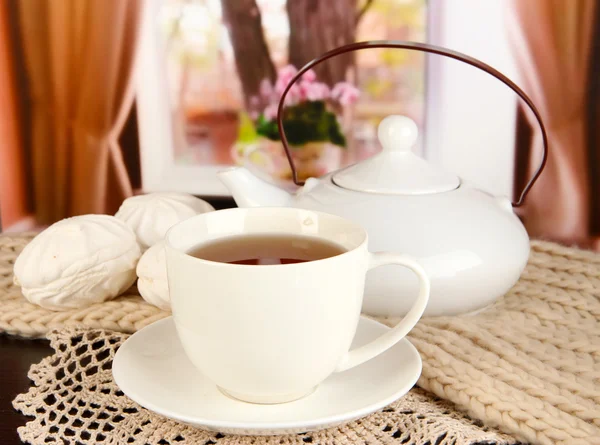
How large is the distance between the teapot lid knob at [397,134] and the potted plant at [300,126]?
33 centimetres

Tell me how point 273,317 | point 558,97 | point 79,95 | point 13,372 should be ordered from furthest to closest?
1. point 79,95
2. point 558,97
3. point 13,372
4. point 273,317

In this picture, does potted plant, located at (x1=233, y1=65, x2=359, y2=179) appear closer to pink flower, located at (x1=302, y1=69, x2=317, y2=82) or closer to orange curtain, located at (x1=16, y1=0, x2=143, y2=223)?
pink flower, located at (x1=302, y1=69, x2=317, y2=82)

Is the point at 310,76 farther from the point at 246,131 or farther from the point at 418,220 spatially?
the point at 418,220

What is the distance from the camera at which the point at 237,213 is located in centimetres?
53

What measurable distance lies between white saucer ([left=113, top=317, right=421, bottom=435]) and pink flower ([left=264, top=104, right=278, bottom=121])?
1.73ft

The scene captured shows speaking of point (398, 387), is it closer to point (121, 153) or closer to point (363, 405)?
point (363, 405)

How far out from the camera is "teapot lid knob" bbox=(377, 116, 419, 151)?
2.15ft

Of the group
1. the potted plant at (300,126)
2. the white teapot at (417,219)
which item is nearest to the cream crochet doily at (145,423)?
the white teapot at (417,219)

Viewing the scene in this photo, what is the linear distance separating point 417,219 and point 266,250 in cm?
17

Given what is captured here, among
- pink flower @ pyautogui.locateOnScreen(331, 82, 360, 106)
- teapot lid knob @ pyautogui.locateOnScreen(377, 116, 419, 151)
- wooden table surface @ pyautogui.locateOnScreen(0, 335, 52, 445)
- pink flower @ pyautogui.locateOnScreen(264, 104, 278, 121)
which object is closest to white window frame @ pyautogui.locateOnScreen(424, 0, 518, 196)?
pink flower @ pyautogui.locateOnScreen(331, 82, 360, 106)

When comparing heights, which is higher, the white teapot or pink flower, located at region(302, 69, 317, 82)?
pink flower, located at region(302, 69, 317, 82)

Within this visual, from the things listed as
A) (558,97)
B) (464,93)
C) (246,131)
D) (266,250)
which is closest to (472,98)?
(464,93)

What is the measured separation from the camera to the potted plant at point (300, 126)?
0.98 metres

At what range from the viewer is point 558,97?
934 millimetres
